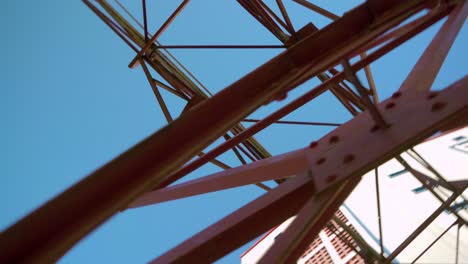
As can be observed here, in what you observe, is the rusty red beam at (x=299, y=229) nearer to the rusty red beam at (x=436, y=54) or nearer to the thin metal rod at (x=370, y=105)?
the thin metal rod at (x=370, y=105)

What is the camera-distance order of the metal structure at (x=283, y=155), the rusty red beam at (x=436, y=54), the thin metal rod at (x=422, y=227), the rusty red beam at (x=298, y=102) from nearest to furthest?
1. the metal structure at (x=283, y=155)
2. the rusty red beam at (x=436, y=54)
3. the rusty red beam at (x=298, y=102)
4. the thin metal rod at (x=422, y=227)

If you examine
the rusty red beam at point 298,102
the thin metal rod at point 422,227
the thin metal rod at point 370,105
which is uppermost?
the rusty red beam at point 298,102

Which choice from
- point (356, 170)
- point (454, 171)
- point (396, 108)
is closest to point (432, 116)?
point (396, 108)

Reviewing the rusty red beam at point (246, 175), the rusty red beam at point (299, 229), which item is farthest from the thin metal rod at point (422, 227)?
the rusty red beam at point (299, 229)

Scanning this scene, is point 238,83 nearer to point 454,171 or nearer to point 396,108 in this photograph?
point 396,108

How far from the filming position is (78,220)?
4.73 ft

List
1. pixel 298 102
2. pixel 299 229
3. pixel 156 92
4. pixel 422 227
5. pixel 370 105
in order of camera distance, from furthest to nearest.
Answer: pixel 156 92 < pixel 422 227 < pixel 298 102 < pixel 370 105 < pixel 299 229

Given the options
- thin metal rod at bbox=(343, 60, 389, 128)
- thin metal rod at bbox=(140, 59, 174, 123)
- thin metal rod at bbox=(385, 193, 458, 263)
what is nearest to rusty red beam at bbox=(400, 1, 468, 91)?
thin metal rod at bbox=(343, 60, 389, 128)

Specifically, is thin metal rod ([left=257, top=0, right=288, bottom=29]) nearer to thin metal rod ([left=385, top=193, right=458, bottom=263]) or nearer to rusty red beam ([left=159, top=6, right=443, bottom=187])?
rusty red beam ([left=159, top=6, right=443, bottom=187])

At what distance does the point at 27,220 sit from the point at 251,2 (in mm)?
6038

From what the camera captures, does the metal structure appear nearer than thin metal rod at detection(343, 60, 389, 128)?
Yes

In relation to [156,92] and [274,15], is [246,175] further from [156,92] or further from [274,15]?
[274,15]

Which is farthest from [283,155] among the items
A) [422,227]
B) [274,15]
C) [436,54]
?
[274,15]

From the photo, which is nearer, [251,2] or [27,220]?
[27,220]
